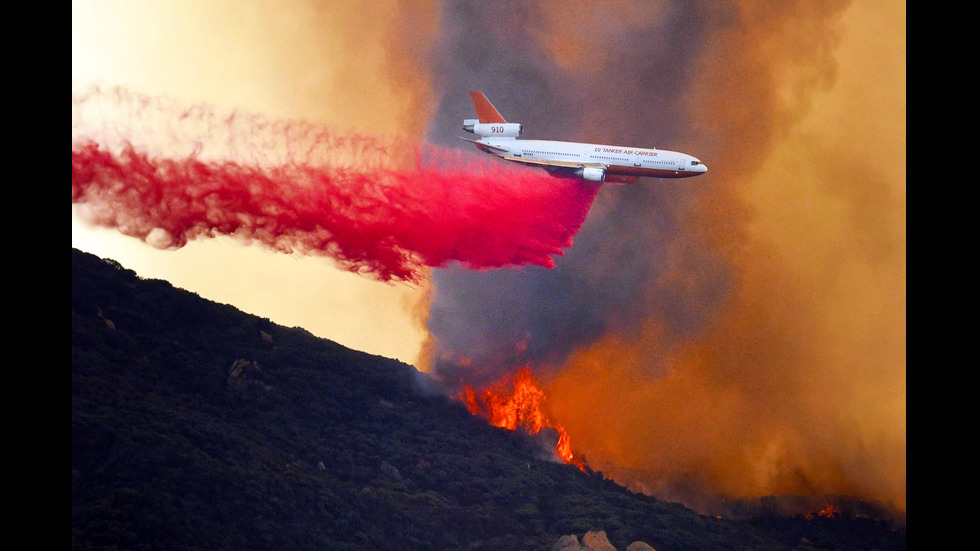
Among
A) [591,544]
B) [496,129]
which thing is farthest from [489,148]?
[591,544]

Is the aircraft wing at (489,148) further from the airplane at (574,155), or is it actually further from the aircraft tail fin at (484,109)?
the aircraft tail fin at (484,109)

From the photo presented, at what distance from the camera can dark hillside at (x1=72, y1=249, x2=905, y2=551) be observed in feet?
158

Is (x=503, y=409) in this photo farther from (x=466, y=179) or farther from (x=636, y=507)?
(x=466, y=179)

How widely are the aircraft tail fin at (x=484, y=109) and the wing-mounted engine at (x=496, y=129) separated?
26.6 inches

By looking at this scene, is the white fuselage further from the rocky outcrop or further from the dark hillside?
the rocky outcrop

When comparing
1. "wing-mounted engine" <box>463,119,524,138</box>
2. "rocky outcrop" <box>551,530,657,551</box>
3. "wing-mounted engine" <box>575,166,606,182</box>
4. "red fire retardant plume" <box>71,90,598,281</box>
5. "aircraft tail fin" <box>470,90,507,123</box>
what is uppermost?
"aircraft tail fin" <box>470,90,507,123</box>

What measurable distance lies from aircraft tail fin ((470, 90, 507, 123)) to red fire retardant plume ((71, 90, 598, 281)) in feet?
5.08

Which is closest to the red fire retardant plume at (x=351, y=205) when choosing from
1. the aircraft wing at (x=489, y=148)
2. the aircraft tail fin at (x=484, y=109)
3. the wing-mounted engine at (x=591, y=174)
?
the aircraft wing at (x=489, y=148)

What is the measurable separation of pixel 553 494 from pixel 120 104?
20.5m

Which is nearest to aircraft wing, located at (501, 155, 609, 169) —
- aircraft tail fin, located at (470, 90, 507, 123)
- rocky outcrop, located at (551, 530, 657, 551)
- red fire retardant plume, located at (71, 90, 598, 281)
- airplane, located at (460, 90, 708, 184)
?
airplane, located at (460, 90, 708, 184)

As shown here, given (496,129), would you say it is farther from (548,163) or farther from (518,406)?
(518,406)

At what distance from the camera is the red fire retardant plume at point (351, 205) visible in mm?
42531

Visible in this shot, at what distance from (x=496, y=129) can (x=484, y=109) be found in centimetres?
120
